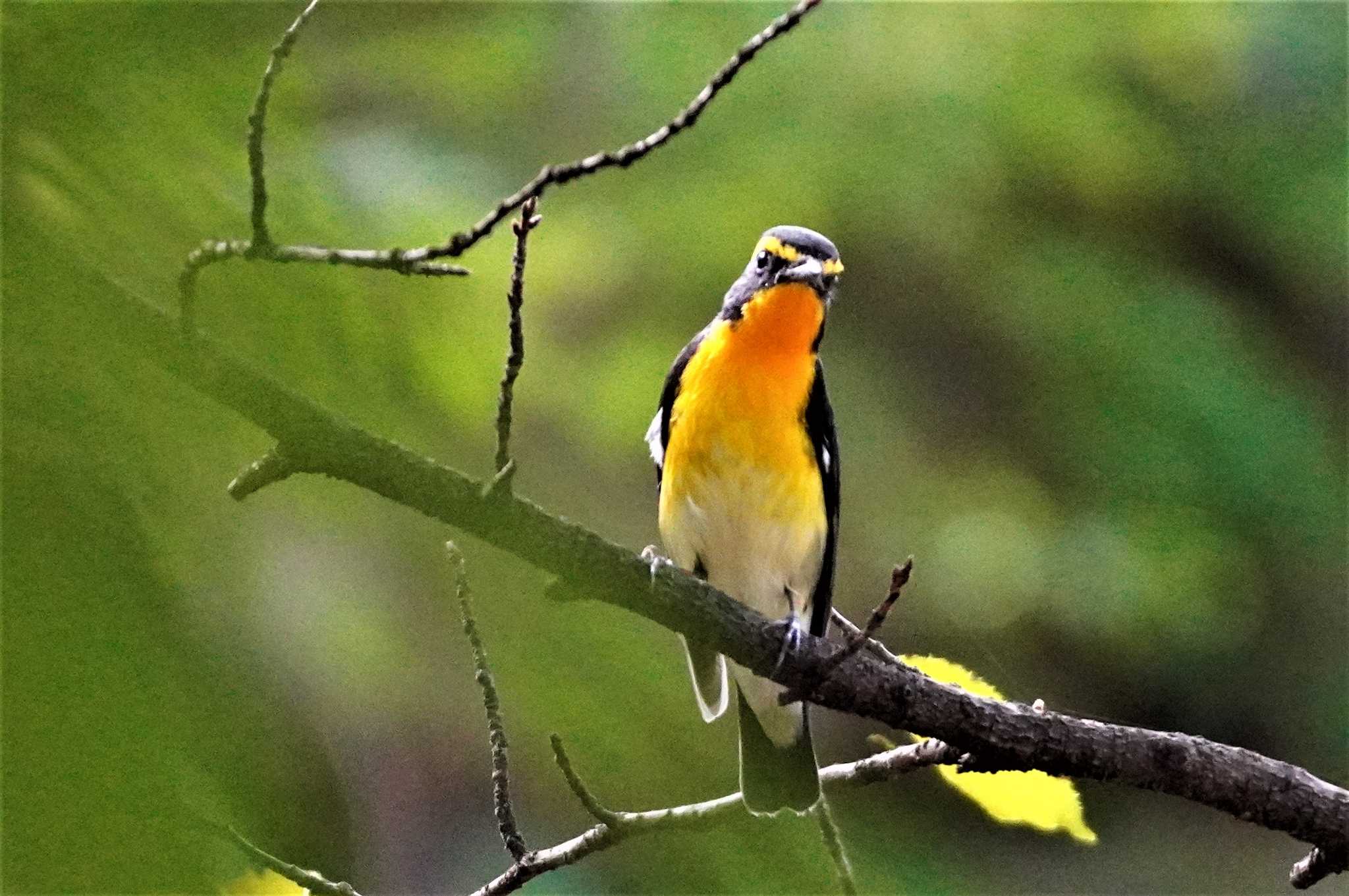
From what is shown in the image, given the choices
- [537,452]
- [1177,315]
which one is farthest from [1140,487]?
[537,452]

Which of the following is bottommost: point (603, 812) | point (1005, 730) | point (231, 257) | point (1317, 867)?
point (1317, 867)

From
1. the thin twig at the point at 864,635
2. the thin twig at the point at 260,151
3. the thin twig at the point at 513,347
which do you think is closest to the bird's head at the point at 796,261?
the thin twig at the point at 864,635

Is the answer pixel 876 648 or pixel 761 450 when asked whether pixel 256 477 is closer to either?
pixel 876 648

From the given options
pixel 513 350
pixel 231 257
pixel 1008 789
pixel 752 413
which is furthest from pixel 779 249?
pixel 231 257

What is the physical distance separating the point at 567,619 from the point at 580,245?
1.27 metres

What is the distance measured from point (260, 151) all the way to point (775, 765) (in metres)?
0.87

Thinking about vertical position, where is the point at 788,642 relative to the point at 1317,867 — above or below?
above

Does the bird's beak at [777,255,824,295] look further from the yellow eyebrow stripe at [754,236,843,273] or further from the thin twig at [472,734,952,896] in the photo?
the thin twig at [472,734,952,896]

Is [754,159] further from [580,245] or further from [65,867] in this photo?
[65,867]

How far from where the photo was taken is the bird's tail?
2.56 feet

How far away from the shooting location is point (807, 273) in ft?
3.81

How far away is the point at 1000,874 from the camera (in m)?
1.27

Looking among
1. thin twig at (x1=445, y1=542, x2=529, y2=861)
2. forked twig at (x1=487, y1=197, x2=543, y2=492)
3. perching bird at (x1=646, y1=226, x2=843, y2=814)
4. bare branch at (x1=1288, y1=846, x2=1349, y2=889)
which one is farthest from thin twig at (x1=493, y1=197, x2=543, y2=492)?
bare branch at (x1=1288, y1=846, x2=1349, y2=889)

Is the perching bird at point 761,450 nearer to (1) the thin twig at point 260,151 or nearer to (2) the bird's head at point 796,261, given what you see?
(2) the bird's head at point 796,261
